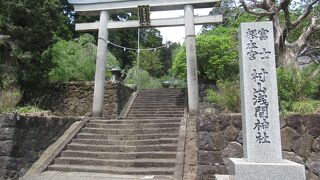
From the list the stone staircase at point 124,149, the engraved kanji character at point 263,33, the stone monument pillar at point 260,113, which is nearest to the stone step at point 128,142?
the stone staircase at point 124,149

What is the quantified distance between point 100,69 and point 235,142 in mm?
6827

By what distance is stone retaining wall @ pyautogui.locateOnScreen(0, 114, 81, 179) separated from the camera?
7020 millimetres

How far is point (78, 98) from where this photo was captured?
13.6 metres

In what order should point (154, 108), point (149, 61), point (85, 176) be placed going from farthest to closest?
point (149, 61) < point (154, 108) < point (85, 176)

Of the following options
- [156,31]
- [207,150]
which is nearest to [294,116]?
[207,150]

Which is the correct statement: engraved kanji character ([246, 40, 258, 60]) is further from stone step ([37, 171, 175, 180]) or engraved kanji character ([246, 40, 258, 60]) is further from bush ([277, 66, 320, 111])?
stone step ([37, 171, 175, 180])

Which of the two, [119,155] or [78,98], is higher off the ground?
[78,98]

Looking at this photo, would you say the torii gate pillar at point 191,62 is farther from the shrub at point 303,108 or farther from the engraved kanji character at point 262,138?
the engraved kanji character at point 262,138

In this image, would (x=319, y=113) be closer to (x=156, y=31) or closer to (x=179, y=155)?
(x=179, y=155)

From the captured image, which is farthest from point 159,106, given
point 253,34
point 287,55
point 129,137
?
point 253,34

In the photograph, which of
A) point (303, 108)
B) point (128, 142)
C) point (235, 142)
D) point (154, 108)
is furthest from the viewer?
→ point (154, 108)

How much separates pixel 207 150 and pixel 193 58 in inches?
211

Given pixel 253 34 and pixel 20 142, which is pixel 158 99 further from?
pixel 253 34

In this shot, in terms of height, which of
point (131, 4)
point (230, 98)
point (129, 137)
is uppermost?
point (131, 4)
